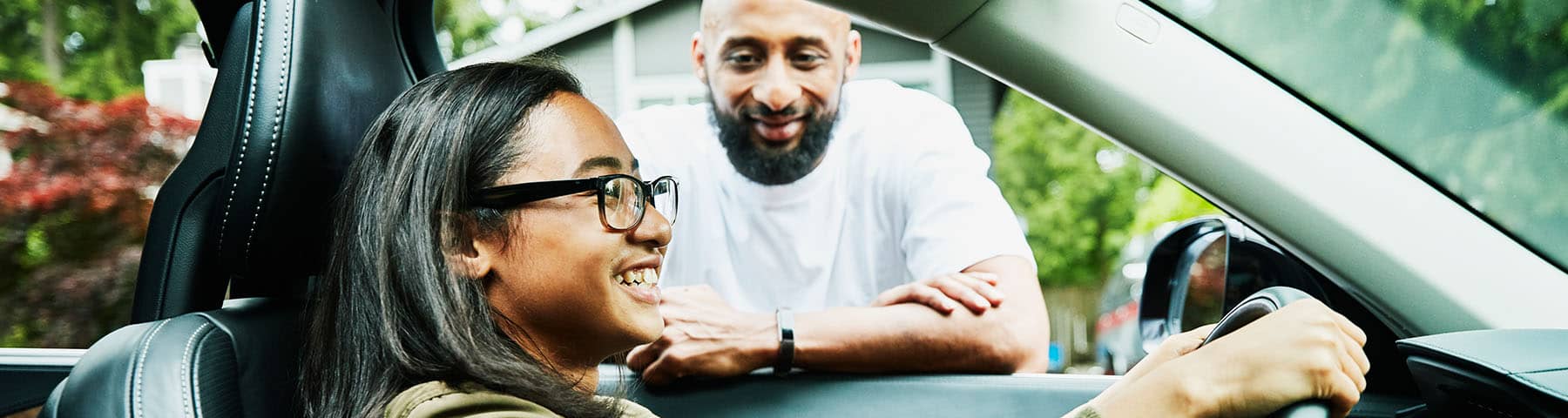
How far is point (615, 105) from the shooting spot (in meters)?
12.0

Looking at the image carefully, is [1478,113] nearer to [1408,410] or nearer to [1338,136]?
[1338,136]

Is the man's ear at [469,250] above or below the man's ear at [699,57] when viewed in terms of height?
below

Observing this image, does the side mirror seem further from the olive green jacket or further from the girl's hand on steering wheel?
the olive green jacket

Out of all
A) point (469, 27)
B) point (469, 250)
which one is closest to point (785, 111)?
point (469, 250)

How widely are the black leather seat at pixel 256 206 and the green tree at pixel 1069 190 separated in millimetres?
13822

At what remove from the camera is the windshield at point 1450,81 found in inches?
59.2

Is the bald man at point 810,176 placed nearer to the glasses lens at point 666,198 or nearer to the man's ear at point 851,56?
the man's ear at point 851,56

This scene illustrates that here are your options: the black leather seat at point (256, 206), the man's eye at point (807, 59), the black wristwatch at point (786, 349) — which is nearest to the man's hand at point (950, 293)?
the black wristwatch at point (786, 349)

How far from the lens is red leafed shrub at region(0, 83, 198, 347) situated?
5578 millimetres

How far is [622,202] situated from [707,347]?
436mm

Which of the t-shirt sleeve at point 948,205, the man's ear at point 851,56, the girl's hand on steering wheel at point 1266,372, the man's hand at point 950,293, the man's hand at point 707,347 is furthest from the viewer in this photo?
the man's ear at point 851,56

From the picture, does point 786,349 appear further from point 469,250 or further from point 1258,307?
point 1258,307

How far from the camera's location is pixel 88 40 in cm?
703

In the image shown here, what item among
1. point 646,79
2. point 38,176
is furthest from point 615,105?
point 38,176
